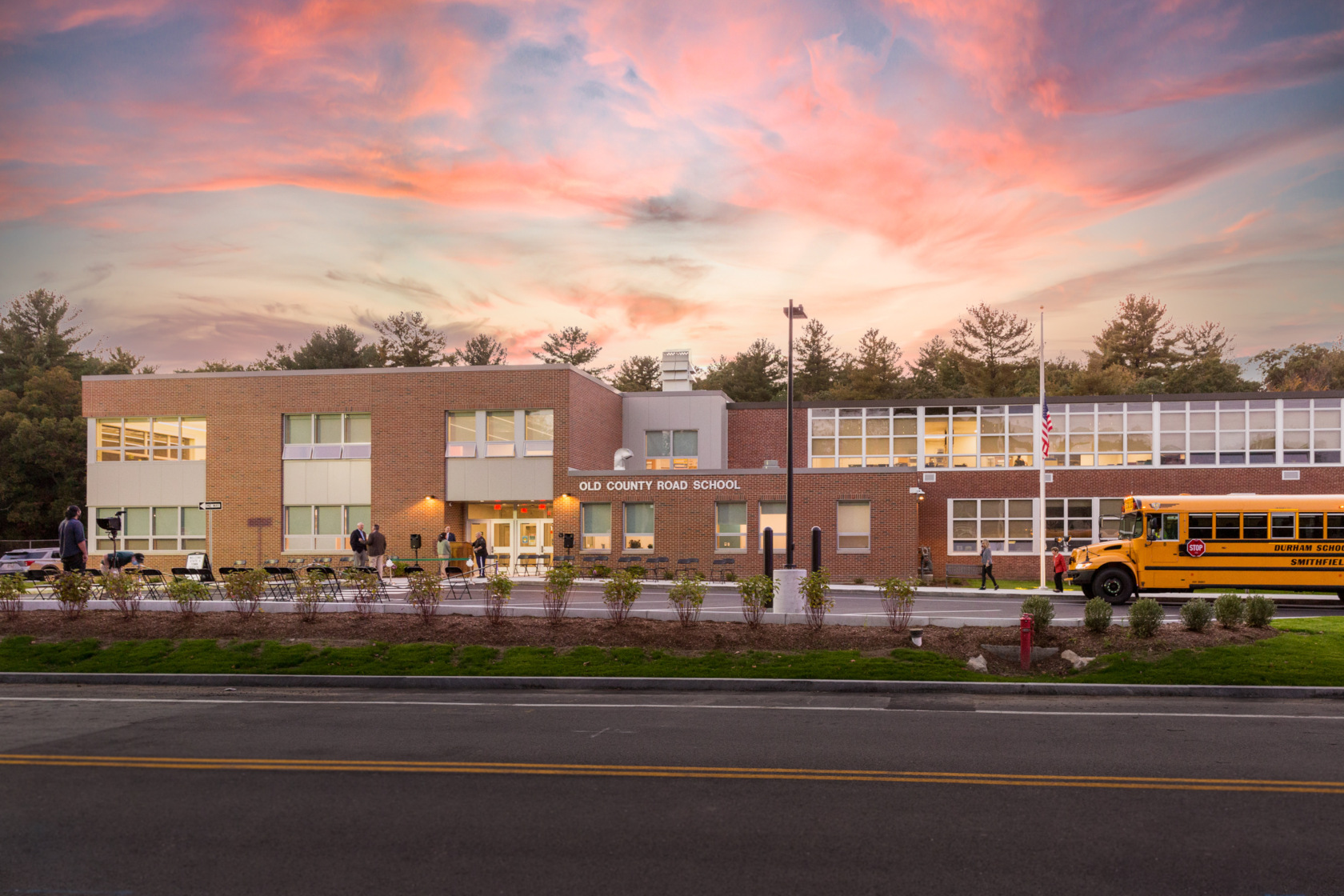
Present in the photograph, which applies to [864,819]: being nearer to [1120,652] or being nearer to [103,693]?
[1120,652]

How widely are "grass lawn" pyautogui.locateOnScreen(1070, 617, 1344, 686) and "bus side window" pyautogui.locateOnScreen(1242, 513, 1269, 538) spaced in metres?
10.1

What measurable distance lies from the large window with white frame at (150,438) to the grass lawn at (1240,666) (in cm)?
3634

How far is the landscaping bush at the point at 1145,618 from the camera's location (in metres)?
16.0

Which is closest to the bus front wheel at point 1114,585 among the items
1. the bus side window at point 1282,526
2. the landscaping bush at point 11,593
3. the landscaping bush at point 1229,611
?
the bus side window at point 1282,526

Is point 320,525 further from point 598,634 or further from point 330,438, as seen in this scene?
point 598,634

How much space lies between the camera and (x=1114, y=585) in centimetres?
2630

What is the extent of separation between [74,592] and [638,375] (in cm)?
6486

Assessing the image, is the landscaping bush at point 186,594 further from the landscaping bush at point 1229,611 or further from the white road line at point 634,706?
the landscaping bush at point 1229,611

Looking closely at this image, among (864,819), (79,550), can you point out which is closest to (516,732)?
(864,819)

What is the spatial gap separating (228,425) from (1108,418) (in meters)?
35.8

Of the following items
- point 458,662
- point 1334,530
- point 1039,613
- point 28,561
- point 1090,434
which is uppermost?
point 1090,434

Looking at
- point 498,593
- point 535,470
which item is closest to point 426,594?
point 498,593

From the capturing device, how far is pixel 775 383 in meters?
78.9

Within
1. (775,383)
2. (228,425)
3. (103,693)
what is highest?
(775,383)
